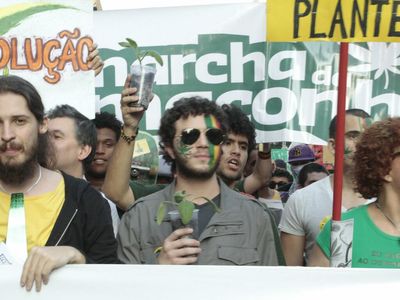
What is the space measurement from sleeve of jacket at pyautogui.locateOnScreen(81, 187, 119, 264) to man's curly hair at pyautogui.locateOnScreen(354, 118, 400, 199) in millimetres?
1007

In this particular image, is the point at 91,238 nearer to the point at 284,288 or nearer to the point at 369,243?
the point at 284,288

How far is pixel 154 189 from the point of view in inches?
130

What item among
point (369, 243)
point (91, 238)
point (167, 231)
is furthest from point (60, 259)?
point (369, 243)

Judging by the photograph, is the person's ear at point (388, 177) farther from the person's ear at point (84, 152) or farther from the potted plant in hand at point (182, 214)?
the person's ear at point (84, 152)

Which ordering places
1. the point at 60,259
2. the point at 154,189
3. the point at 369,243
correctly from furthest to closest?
1. the point at 154,189
2. the point at 369,243
3. the point at 60,259

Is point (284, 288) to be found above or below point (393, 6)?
below

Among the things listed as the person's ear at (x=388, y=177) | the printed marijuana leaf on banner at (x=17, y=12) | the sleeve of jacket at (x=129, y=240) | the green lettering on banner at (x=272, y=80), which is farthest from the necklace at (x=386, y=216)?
the printed marijuana leaf on banner at (x=17, y=12)

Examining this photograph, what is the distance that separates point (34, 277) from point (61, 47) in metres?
1.51

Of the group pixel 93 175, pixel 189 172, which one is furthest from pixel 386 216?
pixel 93 175

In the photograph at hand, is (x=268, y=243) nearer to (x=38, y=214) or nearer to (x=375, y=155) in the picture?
(x=375, y=155)

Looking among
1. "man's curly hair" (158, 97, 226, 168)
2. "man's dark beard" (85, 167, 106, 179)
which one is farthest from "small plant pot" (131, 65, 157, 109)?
"man's dark beard" (85, 167, 106, 179)

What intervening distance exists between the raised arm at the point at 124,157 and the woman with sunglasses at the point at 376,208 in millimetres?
884

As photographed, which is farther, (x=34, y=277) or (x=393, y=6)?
(x=393, y=6)

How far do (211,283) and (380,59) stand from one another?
2.09 metres
